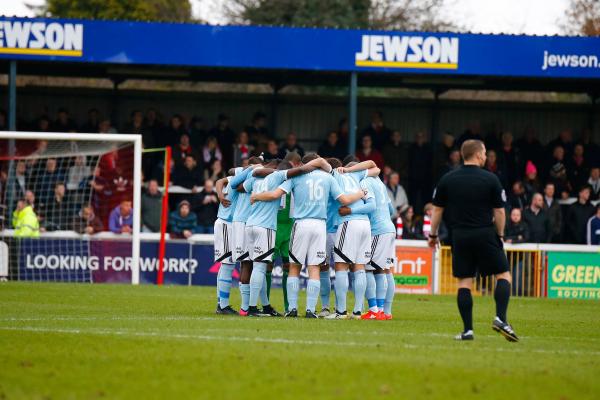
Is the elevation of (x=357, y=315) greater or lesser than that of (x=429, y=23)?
lesser

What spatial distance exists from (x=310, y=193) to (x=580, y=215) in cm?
1237

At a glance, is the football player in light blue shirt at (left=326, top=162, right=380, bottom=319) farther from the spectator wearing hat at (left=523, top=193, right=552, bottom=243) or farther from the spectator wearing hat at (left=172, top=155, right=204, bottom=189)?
the spectator wearing hat at (left=172, top=155, right=204, bottom=189)

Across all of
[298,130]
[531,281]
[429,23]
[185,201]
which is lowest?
[531,281]

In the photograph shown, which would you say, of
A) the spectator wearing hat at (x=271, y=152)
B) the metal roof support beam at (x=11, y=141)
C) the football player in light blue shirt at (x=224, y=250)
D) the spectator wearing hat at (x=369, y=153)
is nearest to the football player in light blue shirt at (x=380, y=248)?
the football player in light blue shirt at (x=224, y=250)

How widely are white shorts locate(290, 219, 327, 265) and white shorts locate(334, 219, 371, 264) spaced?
1.54ft

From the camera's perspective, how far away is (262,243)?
582 inches

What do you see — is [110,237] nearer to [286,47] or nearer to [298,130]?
[286,47]

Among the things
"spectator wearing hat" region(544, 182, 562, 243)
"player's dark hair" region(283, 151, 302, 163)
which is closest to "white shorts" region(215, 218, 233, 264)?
"player's dark hair" region(283, 151, 302, 163)

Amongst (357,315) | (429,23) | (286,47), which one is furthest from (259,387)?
(429,23)

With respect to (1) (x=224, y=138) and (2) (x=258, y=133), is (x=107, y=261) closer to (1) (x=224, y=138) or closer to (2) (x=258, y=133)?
(1) (x=224, y=138)

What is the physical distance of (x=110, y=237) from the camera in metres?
23.1

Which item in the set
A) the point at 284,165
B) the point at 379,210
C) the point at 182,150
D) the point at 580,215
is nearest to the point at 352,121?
the point at 182,150

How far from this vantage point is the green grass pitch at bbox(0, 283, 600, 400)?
8.23 metres

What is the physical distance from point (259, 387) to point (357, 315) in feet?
23.0
